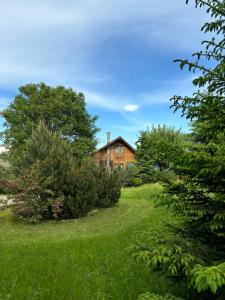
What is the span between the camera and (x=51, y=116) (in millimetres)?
49125

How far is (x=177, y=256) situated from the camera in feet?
11.3

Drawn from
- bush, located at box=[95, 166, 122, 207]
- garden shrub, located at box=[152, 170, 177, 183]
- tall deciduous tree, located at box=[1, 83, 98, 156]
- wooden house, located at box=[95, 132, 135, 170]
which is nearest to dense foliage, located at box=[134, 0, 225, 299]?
garden shrub, located at box=[152, 170, 177, 183]

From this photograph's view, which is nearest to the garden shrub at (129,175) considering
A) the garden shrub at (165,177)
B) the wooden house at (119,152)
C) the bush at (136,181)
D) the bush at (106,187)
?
the bush at (136,181)

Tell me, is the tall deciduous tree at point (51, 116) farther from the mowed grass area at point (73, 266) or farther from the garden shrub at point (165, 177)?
the garden shrub at point (165, 177)

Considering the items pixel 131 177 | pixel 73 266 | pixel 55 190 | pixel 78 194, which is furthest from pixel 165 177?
pixel 131 177

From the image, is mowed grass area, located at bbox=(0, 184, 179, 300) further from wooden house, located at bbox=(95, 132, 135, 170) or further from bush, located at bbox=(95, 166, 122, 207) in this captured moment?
wooden house, located at bbox=(95, 132, 135, 170)

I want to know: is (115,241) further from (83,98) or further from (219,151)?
(83,98)

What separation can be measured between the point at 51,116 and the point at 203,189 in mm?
45870

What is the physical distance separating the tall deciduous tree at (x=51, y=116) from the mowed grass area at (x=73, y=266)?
3480 cm

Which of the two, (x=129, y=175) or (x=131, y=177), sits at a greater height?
(x=129, y=175)

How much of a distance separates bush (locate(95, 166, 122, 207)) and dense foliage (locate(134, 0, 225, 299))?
1345 centimetres

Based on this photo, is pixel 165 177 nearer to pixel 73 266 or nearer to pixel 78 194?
pixel 73 266

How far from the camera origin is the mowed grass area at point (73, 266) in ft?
19.5

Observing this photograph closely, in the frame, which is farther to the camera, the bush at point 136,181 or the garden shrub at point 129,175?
the bush at point 136,181
